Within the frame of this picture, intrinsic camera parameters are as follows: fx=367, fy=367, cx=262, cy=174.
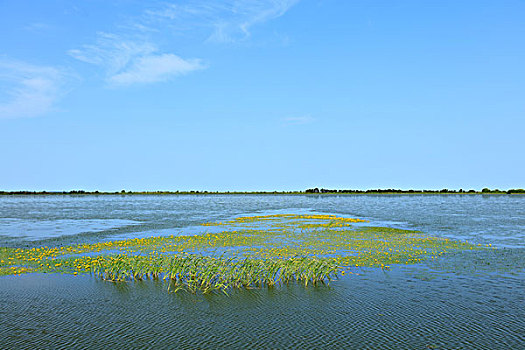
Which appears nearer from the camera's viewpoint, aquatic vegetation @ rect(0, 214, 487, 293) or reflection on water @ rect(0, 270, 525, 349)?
reflection on water @ rect(0, 270, 525, 349)

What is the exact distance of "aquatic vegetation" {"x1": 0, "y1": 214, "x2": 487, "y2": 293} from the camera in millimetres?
16953

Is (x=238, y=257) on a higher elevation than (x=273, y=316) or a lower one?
higher

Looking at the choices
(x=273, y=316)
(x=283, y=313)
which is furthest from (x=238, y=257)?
(x=273, y=316)

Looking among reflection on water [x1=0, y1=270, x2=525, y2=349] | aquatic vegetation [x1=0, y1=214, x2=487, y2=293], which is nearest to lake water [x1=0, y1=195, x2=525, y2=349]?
reflection on water [x1=0, y1=270, x2=525, y2=349]

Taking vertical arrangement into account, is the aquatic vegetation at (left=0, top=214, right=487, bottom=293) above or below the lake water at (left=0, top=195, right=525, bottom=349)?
above

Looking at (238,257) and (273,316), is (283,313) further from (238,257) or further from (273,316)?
(238,257)

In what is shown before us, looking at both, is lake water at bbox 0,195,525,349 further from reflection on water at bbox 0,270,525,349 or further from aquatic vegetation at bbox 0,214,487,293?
aquatic vegetation at bbox 0,214,487,293

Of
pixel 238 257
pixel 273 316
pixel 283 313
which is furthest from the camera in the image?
pixel 238 257

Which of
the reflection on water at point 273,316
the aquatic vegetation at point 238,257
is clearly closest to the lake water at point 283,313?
the reflection on water at point 273,316

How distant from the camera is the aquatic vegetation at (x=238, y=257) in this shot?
17.0m

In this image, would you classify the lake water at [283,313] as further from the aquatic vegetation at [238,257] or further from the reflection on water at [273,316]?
the aquatic vegetation at [238,257]

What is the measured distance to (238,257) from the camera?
74.2ft

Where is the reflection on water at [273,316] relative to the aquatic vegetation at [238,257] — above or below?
below

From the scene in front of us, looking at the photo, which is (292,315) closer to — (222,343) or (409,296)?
(222,343)
